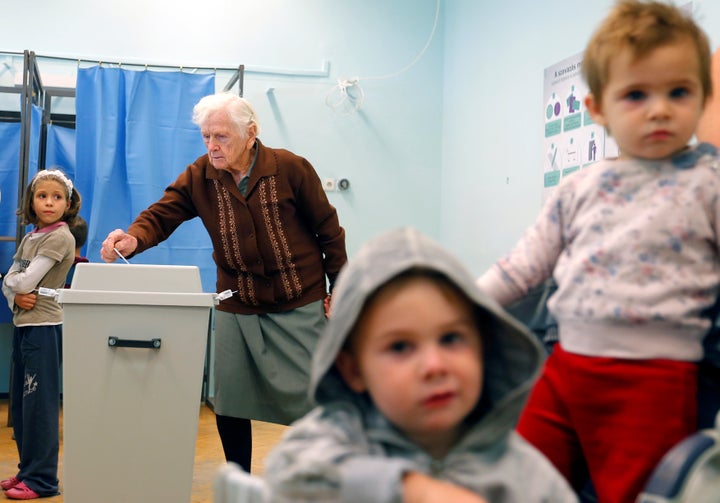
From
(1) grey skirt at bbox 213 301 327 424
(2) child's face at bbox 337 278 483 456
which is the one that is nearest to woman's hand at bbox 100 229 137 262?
(1) grey skirt at bbox 213 301 327 424

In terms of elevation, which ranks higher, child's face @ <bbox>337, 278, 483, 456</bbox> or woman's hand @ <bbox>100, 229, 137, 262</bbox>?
woman's hand @ <bbox>100, 229, 137, 262</bbox>

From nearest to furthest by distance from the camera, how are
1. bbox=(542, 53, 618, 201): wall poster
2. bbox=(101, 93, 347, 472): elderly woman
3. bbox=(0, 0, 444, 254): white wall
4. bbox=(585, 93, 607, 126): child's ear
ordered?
bbox=(585, 93, 607, 126): child's ear < bbox=(101, 93, 347, 472): elderly woman < bbox=(542, 53, 618, 201): wall poster < bbox=(0, 0, 444, 254): white wall

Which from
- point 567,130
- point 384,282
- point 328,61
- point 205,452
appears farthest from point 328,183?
point 384,282

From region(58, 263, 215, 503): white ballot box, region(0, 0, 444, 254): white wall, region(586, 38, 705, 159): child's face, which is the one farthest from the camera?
region(0, 0, 444, 254): white wall

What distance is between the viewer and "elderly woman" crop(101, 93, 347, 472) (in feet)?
8.37

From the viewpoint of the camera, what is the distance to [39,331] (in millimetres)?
2965

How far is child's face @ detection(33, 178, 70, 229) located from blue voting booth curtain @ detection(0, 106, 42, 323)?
3.83 ft

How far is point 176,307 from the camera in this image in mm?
2375

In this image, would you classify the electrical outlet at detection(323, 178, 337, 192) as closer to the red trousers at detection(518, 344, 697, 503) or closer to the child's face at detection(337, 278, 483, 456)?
the red trousers at detection(518, 344, 697, 503)

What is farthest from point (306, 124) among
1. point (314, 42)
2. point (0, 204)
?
point (0, 204)

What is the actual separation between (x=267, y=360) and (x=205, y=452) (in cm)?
112

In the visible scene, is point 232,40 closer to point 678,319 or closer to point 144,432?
point 144,432

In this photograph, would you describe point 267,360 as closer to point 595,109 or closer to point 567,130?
point 595,109

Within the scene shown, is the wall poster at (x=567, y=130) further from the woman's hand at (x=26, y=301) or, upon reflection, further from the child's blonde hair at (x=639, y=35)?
the child's blonde hair at (x=639, y=35)
